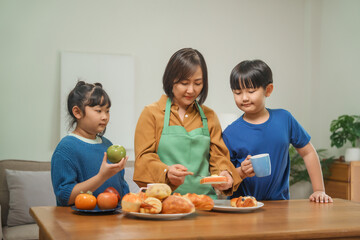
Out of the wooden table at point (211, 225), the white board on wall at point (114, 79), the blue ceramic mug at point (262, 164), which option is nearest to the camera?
the wooden table at point (211, 225)

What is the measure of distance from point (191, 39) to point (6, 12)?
2.01 meters

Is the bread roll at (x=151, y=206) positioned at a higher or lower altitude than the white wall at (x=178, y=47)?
lower

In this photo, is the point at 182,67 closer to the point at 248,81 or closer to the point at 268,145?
the point at 248,81

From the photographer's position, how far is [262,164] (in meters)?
1.64

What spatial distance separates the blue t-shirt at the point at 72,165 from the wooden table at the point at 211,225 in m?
0.10

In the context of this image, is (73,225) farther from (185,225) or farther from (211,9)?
(211,9)

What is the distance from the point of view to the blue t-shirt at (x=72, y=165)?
5.51 feet

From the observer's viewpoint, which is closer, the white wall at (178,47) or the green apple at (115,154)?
the green apple at (115,154)

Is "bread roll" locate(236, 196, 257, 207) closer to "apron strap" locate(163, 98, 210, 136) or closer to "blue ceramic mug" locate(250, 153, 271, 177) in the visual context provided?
"blue ceramic mug" locate(250, 153, 271, 177)

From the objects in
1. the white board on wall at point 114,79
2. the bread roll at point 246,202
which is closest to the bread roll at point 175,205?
the bread roll at point 246,202

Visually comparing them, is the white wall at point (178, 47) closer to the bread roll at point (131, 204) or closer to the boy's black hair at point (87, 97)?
the boy's black hair at point (87, 97)

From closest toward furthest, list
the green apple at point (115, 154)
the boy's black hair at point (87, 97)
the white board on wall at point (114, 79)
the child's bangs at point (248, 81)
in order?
the green apple at point (115, 154) → the boy's black hair at point (87, 97) → the child's bangs at point (248, 81) → the white board on wall at point (114, 79)

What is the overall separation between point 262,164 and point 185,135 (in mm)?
355

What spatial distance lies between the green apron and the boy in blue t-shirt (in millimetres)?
245
